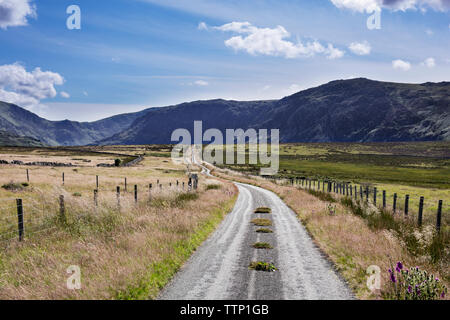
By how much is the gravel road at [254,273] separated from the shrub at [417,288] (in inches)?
41.8

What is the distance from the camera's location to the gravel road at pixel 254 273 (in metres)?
7.14

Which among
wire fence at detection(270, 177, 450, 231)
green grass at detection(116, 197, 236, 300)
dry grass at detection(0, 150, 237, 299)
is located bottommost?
wire fence at detection(270, 177, 450, 231)

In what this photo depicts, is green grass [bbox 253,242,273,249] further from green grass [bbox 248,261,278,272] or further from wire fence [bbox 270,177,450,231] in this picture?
wire fence [bbox 270,177,450,231]

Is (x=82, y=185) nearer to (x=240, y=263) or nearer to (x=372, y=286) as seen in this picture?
(x=240, y=263)

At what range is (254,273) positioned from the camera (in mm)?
8594

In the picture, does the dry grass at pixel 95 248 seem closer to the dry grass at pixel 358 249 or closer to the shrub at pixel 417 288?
the dry grass at pixel 358 249

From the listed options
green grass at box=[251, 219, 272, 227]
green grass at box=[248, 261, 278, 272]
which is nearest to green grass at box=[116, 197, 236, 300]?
green grass at box=[248, 261, 278, 272]

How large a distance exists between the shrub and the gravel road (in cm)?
106

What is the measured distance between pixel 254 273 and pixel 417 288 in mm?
3896

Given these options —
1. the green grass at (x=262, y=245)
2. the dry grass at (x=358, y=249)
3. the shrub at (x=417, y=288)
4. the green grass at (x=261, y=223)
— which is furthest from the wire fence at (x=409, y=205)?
the green grass at (x=261, y=223)

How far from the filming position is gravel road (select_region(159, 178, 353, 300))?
7145 mm

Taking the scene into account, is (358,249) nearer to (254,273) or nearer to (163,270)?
(254,273)

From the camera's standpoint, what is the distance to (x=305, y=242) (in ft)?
41.0

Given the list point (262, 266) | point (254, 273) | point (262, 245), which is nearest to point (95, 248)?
point (254, 273)
